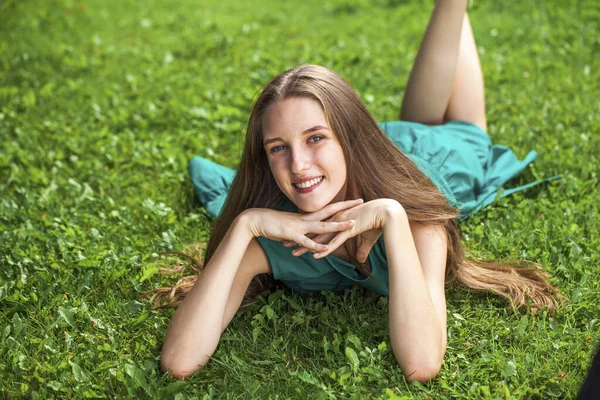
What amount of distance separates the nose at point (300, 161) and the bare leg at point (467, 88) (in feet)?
6.49

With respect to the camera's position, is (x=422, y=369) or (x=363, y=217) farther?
(x=363, y=217)

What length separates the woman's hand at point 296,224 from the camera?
3.06 metres

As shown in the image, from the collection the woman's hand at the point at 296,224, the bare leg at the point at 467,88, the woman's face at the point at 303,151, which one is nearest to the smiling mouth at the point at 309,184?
the woman's face at the point at 303,151

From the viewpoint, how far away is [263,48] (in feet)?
24.0

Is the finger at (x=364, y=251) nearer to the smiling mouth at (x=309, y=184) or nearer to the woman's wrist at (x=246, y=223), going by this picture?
the smiling mouth at (x=309, y=184)

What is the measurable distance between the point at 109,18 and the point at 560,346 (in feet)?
22.8

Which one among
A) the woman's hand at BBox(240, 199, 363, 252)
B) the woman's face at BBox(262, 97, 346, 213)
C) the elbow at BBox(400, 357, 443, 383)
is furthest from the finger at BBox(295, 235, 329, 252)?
the elbow at BBox(400, 357, 443, 383)

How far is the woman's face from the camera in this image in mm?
3061

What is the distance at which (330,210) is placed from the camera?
3.12m

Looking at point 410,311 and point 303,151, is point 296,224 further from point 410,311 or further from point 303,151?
point 410,311

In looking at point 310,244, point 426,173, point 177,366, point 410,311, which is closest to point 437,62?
point 426,173

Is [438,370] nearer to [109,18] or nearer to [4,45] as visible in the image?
[4,45]

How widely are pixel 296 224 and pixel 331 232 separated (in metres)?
0.16

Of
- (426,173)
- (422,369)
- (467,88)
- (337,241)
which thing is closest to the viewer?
(422,369)
